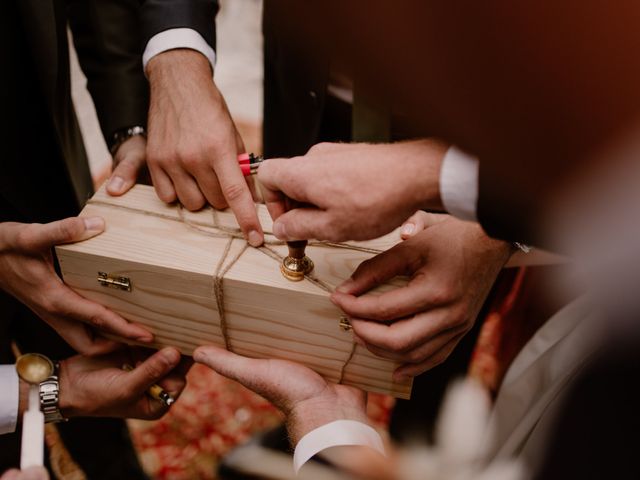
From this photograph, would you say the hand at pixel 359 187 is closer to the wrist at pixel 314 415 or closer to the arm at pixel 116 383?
the wrist at pixel 314 415

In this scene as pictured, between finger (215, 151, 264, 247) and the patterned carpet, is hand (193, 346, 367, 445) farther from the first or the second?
the patterned carpet

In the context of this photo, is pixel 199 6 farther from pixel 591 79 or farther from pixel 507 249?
pixel 591 79

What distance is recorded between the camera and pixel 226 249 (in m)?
1.12

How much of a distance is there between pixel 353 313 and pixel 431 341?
0.55ft

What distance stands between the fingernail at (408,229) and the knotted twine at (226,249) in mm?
76

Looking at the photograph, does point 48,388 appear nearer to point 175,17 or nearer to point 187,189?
point 187,189

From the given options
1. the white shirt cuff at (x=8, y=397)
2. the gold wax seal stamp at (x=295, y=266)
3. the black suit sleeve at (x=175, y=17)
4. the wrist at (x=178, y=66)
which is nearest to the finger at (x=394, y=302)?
the gold wax seal stamp at (x=295, y=266)

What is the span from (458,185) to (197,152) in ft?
1.96

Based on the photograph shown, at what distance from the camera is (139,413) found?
1404mm

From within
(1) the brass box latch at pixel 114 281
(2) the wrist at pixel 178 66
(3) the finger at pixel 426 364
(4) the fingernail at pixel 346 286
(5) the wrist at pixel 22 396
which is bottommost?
(5) the wrist at pixel 22 396

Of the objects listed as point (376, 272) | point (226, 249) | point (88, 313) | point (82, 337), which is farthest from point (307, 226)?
point (82, 337)

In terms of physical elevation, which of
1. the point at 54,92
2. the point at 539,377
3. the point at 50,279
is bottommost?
the point at 539,377

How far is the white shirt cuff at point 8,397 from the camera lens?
127cm

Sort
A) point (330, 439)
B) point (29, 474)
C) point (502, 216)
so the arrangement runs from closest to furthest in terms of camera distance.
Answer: point (502, 216)
point (29, 474)
point (330, 439)
